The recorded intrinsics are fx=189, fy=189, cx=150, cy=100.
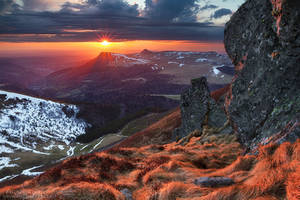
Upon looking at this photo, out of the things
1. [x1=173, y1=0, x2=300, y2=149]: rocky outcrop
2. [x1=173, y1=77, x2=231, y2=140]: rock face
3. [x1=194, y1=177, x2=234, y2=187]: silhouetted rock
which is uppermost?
[x1=173, y1=0, x2=300, y2=149]: rocky outcrop

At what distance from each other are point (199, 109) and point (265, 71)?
16.8 m

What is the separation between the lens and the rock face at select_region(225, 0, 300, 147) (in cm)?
888

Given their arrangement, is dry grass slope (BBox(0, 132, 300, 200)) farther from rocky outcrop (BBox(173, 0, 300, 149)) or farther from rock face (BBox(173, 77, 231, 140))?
rock face (BBox(173, 77, 231, 140))

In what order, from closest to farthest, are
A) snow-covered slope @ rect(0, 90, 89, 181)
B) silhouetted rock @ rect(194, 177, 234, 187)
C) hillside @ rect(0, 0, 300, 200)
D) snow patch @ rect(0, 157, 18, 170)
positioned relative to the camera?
hillside @ rect(0, 0, 300, 200) → silhouetted rock @ rect(194, 177, 234, 187) → snow patch @ rect(0, 157, 18, 170) → snow-covered slope @ rect(0, 90, 89, 181)

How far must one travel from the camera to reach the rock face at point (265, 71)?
8.88m

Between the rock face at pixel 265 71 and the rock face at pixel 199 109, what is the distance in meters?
13.2

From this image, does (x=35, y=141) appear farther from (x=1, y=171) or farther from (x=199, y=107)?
(x=199, y=107)

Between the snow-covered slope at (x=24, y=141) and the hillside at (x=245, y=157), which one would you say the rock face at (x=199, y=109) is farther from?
the snow-covered slope at (x=24, y=141)

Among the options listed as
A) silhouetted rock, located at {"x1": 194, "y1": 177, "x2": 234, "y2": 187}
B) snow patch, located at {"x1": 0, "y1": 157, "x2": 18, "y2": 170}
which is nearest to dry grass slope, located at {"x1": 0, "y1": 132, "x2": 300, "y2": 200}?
silhouetted rock, located at {"x1": 194, "y1": 177, "x2": 234, "y2": 187}

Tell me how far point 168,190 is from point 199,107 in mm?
22504

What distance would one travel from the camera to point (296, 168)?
15.8 feet

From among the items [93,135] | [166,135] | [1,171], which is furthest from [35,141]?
[166,135]

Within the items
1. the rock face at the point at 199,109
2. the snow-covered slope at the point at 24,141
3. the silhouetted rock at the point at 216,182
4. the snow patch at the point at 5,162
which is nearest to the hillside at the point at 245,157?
the silhouetted rock at the point at 216,182

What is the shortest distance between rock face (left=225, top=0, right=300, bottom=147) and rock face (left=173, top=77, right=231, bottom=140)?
13.2 meters
